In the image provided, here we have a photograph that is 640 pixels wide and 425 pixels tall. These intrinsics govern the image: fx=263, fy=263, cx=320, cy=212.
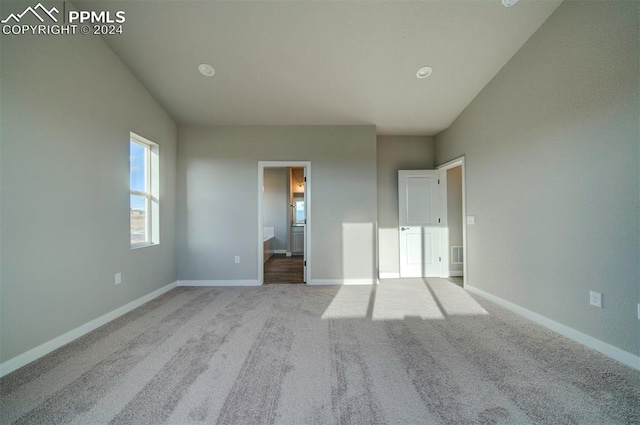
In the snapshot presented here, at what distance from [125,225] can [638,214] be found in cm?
472

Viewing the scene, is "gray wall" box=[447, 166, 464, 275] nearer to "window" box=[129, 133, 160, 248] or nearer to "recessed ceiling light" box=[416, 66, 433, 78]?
"recessed ceiling light" box=[416, 66, 433, 78]

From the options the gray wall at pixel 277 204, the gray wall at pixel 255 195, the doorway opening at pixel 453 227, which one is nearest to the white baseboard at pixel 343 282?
the gray wall at pixel 255 195

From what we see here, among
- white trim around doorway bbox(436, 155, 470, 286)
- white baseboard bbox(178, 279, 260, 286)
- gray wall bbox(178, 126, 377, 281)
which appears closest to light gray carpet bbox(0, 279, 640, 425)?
white trim around doorway bbox(436, 155, 470, 286)

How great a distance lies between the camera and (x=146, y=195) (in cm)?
365

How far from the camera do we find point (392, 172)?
4867 millimetres

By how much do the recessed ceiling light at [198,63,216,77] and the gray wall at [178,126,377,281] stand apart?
1104 mm

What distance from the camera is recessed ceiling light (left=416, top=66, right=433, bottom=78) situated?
313cm

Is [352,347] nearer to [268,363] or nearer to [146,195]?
[268,363]

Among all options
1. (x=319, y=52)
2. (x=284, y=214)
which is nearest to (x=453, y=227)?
(x=319, y=52)

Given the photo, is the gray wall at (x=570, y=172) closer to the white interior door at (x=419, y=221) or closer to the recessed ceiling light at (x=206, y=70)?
the white interior door at (x=419, y=221)

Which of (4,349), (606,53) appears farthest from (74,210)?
(606,53)

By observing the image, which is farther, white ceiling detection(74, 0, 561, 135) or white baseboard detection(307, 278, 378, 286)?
white baseboard detection(307, 278, 378, 286)

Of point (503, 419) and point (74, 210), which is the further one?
point (74, 210)

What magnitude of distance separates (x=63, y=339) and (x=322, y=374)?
2.30m
